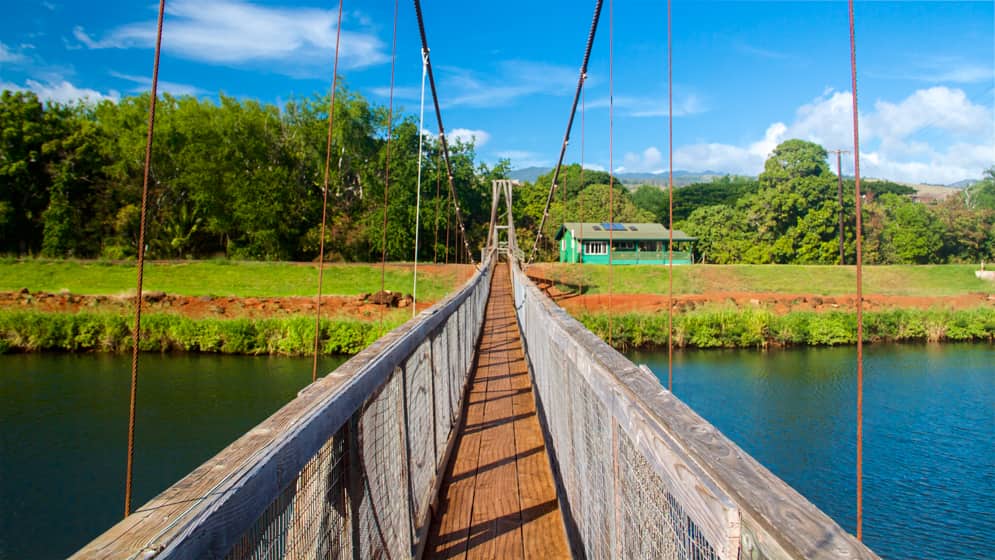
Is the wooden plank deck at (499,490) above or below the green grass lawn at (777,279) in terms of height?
below

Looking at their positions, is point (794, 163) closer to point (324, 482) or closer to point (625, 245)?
point (625, 245)

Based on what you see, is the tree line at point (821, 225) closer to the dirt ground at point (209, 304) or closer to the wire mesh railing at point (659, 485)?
the dirt ground at point (209, 304)

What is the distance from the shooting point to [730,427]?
1158 centimetres

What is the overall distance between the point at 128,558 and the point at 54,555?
9.13 metres

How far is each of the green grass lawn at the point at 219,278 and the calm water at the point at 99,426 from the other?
298 inches

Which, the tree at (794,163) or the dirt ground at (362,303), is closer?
the dirt ground at (362,303)

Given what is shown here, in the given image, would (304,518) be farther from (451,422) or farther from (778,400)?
(778,400)

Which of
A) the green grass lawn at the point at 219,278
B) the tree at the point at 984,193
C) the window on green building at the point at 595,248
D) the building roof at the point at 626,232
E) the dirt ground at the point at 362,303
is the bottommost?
the dirt ground at the point at 362,303

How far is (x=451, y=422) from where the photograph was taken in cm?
382

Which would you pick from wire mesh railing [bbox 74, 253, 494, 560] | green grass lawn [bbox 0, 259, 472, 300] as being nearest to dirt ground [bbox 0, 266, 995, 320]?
green grass lawn [bbox 0, 259, 472, 300]

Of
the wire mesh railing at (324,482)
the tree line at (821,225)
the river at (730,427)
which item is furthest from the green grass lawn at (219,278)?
the wire mesh railing at (324,482)

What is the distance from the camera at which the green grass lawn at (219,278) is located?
85.1 ft

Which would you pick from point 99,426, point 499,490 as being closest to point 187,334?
point 99,426

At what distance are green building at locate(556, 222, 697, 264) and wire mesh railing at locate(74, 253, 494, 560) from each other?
1334 inches
